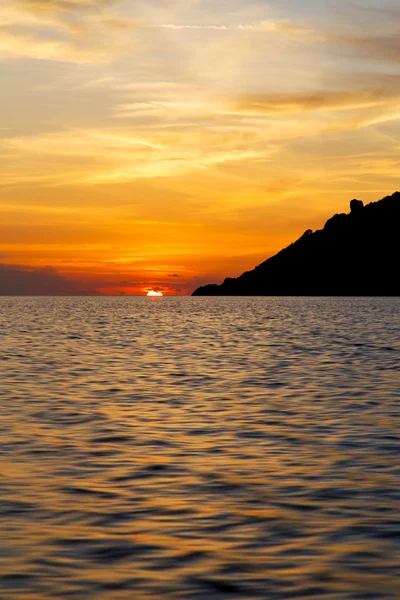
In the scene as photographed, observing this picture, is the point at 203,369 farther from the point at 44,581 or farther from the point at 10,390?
the point at 44,581

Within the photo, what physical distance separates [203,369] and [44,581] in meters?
28.4

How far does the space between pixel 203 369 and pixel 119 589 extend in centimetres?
2858

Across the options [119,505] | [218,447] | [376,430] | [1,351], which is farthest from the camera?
[1,351]

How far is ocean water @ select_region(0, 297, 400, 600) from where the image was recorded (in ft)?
33.8

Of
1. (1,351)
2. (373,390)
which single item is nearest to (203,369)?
(373,390)

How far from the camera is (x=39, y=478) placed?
15.6 meters

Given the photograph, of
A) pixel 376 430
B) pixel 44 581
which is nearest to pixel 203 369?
pixel 376 430

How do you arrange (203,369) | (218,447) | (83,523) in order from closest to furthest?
(83,523)
(218,447)
(203,369)

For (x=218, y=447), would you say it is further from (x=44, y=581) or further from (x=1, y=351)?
(x=1, y=351)

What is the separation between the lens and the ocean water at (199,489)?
10.3 metres

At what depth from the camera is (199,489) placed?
48.5 feet

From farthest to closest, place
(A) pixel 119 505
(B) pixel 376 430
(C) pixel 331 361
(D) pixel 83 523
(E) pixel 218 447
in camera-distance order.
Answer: (C) pixel 331 361 < (B) pixel 376 430 < (E) pixel 218 447 < (A) pixel 119 505 < (D) pixel 83 523

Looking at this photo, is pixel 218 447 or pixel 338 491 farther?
pixel 218 447

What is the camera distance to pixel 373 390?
1173 inches
